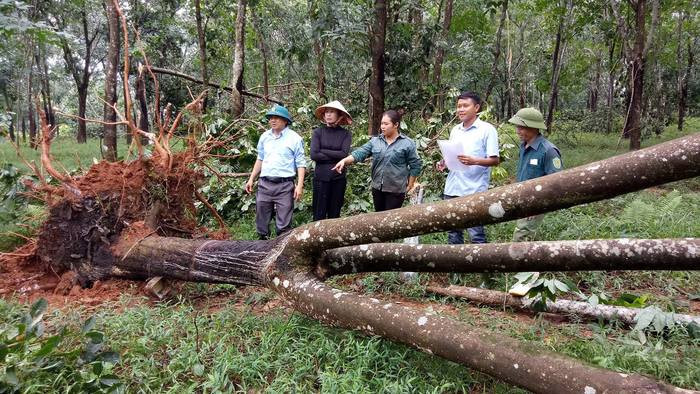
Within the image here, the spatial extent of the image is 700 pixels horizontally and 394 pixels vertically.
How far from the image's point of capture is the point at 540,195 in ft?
7.07

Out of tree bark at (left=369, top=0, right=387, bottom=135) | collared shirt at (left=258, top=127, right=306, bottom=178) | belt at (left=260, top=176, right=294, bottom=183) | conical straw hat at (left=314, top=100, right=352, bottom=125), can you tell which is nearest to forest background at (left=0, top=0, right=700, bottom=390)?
tree bark at (left=369, top=0, right=387, bottom=135)

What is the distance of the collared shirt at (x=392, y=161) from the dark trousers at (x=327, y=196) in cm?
64

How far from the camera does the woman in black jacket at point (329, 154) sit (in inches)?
206

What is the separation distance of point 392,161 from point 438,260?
6.45 feet

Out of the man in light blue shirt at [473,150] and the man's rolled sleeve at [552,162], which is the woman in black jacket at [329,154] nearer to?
the man in light blue shirt at [473,150]

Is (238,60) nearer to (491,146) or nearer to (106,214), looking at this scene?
(106,214)

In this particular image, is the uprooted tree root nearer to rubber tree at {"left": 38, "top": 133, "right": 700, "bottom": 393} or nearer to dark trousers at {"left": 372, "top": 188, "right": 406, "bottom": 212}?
rubber tree at {"left": 38, "top": 133, "right": 700, "bottom": 393}

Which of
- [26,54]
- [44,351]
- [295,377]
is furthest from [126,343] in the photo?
[26,54]

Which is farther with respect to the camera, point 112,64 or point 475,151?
point 112,64

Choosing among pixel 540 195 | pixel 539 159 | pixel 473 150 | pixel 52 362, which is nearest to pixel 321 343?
pixel 52 362

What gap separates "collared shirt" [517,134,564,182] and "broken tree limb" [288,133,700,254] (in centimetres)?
215

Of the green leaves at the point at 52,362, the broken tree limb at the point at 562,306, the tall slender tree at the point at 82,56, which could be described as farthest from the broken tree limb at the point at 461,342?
the tall slender tree at the point at 82,56

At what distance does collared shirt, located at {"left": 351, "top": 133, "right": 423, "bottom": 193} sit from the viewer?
15.9 ft

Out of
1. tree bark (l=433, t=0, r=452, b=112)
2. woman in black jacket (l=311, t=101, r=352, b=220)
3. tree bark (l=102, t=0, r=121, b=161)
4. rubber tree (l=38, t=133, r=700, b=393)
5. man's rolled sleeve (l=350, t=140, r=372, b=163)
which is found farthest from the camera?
tree bark (l=433, t=0, r=452, b=112)
